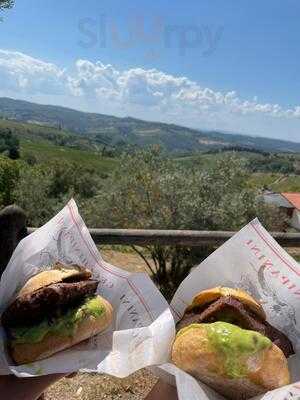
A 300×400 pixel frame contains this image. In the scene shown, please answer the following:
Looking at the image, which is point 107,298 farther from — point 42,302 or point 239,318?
point 239,318

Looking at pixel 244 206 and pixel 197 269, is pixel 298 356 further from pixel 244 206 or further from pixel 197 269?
pixel 244 206

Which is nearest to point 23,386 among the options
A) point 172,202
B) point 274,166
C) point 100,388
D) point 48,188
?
point 100,388

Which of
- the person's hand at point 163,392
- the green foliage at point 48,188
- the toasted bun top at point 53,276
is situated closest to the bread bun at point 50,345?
the toasted bun top at point 53,276

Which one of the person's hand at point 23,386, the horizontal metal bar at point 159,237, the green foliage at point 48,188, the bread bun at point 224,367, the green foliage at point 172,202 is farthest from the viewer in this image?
the green foliage at point 48,188

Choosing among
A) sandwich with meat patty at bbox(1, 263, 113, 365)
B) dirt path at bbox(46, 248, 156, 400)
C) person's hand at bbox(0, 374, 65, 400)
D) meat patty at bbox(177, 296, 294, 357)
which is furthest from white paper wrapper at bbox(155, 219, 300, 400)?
dirt path at bbox(46, 248, 156, 400)

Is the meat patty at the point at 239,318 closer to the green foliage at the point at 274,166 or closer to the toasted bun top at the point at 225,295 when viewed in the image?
the toasted bun top at the point at 225,295

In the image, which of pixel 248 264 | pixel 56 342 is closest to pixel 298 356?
pixel 248 264
